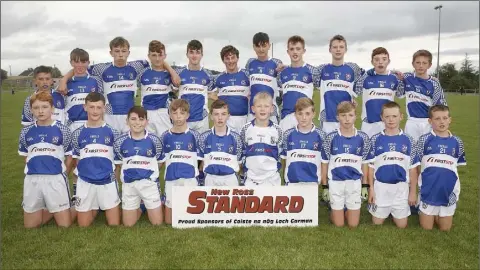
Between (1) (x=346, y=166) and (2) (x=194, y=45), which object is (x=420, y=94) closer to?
(1) (x=346, y=166)

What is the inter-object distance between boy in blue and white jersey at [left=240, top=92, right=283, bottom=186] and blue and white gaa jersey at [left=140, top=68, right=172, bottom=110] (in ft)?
5.94

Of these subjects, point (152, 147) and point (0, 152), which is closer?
point (152, 147)

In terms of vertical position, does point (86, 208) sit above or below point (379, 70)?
below

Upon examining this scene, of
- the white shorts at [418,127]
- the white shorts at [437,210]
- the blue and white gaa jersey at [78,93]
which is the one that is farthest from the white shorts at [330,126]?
the blue and white gaa jersey at [78,93]

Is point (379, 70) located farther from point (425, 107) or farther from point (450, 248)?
point (450, 248)

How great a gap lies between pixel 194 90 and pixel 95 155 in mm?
2071

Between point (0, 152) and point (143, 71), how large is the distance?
296 inches

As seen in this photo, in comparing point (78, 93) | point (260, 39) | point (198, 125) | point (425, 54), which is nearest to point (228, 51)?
point (260, 39)

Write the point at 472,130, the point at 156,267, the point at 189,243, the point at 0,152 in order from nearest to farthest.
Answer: the point at 156,267, the point at 189,243, the point at 0,152, the point at 472,130

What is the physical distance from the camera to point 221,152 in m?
5.85

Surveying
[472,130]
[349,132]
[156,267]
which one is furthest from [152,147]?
[472,130]

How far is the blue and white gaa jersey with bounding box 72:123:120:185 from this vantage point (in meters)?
5.60

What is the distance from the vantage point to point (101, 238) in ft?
17.0

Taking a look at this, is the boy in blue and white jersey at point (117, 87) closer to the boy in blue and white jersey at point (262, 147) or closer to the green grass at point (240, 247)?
the green grass at point (240, 247)
